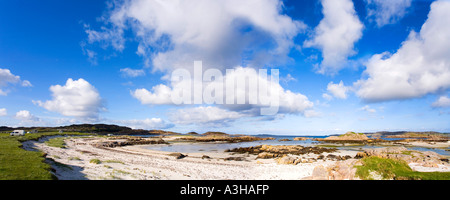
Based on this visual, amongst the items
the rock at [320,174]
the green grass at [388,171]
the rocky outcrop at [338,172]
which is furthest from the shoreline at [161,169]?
the green grass at [388,171]

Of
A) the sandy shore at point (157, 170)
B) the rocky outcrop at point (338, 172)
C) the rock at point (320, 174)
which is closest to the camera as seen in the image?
the rocky outcrop at point (338, 172)

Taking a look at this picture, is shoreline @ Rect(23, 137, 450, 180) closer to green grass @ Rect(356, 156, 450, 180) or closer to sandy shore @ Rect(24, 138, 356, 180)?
sandy shore @ Rect(24, 138, 356, 180)

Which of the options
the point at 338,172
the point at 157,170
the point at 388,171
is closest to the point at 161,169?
the point at 157,170

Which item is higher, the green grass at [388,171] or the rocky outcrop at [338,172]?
the green grass at [388,171]

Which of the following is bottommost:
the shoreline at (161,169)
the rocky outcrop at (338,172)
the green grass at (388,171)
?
the shoreline at (161,169)

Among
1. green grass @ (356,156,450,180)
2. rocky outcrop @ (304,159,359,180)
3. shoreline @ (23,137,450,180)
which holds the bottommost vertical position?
shoreline @ (23,137,450,180)

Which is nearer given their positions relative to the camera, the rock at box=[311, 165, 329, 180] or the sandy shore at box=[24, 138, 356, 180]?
the rock at box=[311, 165, 329, 180]

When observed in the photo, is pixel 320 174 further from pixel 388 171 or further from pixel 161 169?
pixel 161 169

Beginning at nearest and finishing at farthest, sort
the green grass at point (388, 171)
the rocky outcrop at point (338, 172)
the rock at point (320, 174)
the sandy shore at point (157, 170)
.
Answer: the green grass at point (388, 171), the rocky outcrop at point (338, 172), the rock at point (320, 174), the sandy shore at point (157, 170)

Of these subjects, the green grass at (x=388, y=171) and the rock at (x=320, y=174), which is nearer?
the green grass at (x=388, y=171)

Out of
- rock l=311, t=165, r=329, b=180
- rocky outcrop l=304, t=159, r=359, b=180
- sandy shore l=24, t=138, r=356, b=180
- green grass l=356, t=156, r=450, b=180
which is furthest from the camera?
sandy shore l=24, t=138, r=356, b=180

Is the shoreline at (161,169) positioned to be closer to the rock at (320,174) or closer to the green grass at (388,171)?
the rock at (320,174)

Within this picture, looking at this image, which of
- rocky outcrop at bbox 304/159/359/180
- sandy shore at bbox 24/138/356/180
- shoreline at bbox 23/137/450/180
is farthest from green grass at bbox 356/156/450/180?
sandy shore at bbox 24/138/356/180
